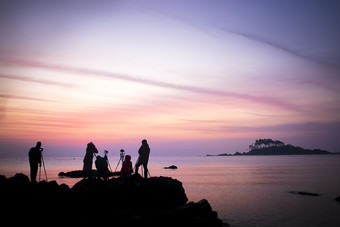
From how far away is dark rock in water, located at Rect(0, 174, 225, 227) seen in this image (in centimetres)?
1395

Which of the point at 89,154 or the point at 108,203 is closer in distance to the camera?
the point at 108,203

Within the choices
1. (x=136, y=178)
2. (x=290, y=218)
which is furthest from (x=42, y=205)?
(x=290, y=218)

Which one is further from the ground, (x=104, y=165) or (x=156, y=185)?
(x=104, y=165)

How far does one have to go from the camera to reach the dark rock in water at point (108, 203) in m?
13.9

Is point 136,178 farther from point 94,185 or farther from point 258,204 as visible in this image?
point 258,204

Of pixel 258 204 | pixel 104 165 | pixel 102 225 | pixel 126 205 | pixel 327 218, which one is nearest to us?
pixel 102 225

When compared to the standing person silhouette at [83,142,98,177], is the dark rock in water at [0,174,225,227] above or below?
below

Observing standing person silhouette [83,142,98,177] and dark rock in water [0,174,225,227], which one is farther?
standing person silhouette [83,142,98,177]

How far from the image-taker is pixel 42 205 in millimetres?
15500

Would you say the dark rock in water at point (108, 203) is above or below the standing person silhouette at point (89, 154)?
below

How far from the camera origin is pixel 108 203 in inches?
707

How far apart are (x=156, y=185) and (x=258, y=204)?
1174cm

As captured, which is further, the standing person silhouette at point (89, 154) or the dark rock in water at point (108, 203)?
the standing person silhouette at point (89, 154)

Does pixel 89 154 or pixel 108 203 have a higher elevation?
pixel 89 154
